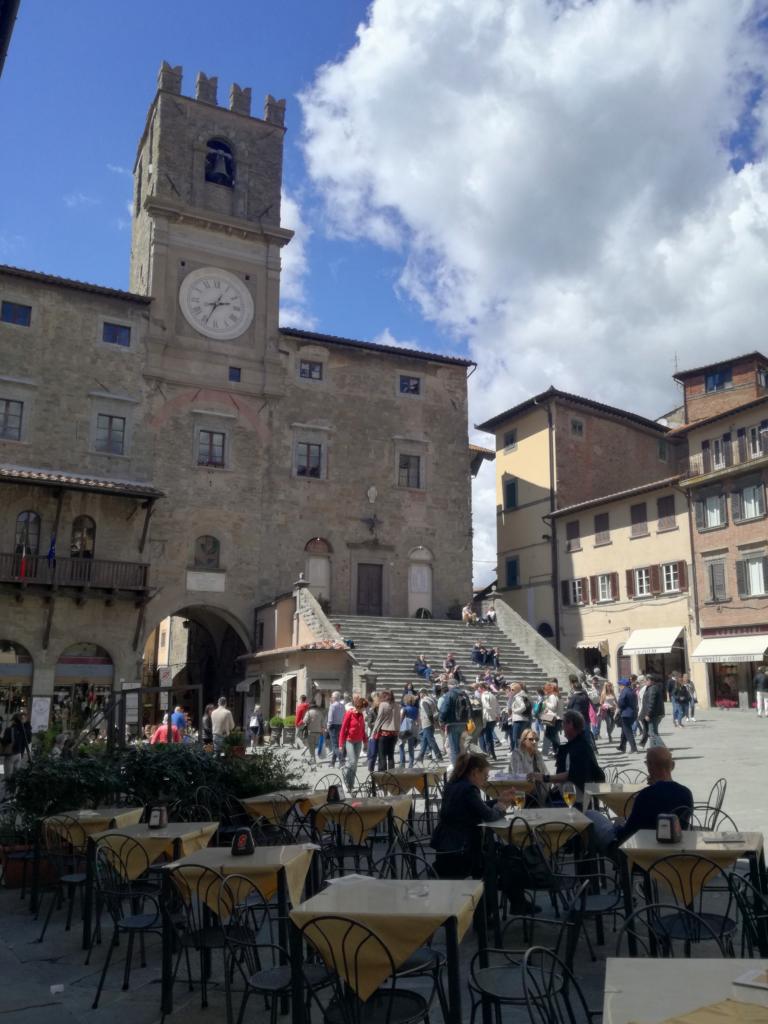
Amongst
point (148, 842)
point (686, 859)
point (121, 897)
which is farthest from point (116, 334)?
point (686, 859)

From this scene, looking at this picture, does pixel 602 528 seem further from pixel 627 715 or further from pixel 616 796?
pixel 616 796

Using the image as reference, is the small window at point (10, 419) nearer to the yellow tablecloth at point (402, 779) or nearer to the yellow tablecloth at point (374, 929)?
the yellow tablecloth at point (402, 779)

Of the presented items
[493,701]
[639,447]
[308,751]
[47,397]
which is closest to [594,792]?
[493,701]

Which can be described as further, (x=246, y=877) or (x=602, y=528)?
(x=602, y=528)

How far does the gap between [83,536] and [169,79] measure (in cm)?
1864

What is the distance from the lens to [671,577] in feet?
112

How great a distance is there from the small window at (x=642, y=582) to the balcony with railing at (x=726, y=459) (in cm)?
420

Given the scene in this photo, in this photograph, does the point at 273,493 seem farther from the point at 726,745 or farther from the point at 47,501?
the point at 726,745

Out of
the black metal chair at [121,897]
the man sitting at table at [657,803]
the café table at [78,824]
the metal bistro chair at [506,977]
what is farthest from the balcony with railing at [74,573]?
the metal bistro chair at [506,977]

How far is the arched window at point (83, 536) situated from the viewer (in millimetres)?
29928

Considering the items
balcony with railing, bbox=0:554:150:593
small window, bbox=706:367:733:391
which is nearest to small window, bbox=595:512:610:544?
small window, bbox=706:367:733:391

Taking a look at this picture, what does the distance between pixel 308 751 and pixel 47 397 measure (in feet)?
55.1

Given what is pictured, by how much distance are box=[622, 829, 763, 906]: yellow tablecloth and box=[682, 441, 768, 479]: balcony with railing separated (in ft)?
89.1

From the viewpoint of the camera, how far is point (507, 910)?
7234 mm
